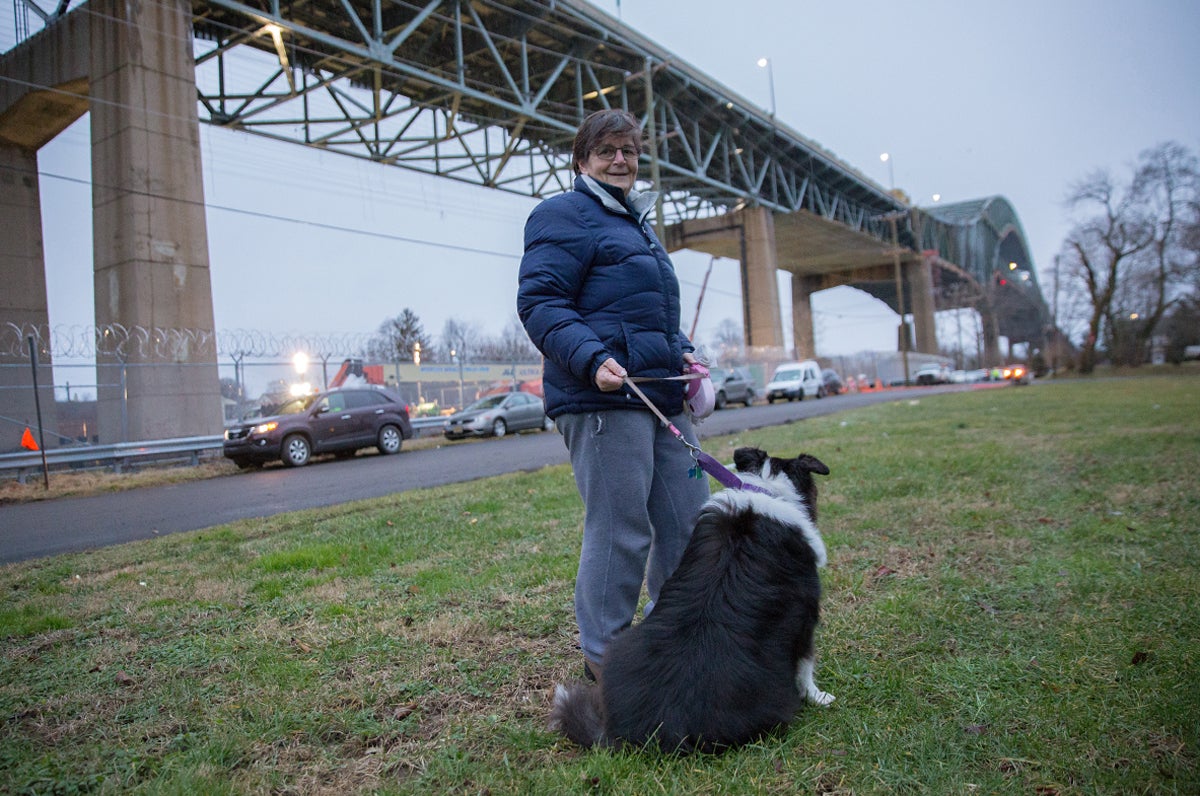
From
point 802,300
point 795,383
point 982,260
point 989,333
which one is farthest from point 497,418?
point 982,260

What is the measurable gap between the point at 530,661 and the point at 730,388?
1014 inches

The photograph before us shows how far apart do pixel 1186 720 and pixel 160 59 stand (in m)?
18.9

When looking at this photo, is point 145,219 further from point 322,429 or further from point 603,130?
point 603,130

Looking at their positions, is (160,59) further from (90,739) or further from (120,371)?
(90,739)

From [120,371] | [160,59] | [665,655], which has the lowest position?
[665,655]

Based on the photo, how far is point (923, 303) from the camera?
208ft

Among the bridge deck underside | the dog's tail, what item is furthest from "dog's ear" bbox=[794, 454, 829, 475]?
the bridge deck underside

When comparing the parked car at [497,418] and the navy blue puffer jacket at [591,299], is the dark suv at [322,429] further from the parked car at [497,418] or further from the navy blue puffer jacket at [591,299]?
the navy blue puffer jacket at [591,299]

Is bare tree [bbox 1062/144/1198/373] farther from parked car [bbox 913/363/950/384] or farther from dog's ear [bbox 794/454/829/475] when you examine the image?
dog's ear [bbox 794/454/829/475]

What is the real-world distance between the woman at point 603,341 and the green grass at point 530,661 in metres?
0.56

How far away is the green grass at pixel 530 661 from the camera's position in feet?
6.69

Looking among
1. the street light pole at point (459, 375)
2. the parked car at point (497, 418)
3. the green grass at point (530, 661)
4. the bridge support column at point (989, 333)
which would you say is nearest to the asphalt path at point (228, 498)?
the green grass at point (530, 661)

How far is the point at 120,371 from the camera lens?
47.1ft

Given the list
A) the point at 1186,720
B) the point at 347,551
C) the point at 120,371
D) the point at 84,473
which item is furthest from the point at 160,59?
the point at 1186,720
